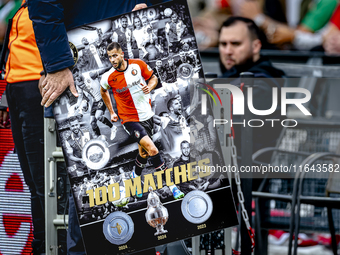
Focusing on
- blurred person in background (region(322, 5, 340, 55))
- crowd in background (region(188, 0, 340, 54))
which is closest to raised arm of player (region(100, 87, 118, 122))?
crowd in background (region(188, 0, 340, 54))

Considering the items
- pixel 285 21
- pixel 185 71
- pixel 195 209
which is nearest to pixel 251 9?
pixel 285 21

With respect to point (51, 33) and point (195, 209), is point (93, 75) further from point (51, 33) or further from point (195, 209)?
point (195, 209)

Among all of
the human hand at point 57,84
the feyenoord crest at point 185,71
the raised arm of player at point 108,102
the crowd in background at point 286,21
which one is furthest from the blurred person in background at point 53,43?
the crowd in background at point 286,21

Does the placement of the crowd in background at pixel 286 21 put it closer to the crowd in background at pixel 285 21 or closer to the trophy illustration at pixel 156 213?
the crowd in background at pixel 285 21

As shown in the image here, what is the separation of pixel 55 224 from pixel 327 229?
5.91ft

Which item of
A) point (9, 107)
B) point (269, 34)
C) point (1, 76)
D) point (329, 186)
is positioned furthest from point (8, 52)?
point (269, 34)

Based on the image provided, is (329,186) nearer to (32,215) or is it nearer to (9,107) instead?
(32,215)

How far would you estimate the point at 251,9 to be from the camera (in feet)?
20.5

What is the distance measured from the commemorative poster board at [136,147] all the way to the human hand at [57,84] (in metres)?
0.03

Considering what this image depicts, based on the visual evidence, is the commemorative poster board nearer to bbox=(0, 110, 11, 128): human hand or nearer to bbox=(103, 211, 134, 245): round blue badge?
bbox=(103, 211, 134, 245): round blue badge

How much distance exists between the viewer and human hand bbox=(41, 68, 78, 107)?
2.29 meters

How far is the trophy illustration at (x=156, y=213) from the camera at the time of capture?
7.55 ft

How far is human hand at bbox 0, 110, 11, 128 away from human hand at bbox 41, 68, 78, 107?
548 mm

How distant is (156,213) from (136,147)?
1.07 ft
